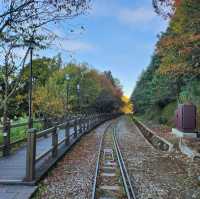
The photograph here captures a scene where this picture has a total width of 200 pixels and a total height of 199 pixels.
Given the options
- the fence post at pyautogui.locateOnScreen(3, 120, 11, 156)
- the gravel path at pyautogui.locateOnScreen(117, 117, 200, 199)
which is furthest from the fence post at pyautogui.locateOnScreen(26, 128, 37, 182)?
the fence post at pyautogui.locateOnScreen(3, 120, 11, 156)

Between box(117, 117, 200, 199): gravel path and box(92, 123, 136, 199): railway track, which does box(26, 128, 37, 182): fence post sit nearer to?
box(92, 123, 136, 199): railway track

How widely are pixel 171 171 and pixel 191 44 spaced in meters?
7.64

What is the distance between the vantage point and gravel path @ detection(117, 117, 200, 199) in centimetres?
859

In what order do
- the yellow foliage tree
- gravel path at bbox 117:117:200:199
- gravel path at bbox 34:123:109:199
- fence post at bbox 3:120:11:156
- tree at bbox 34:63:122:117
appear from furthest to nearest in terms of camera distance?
the yellow foliage tree, tree at bbox 34:63:122:117, fence post at bbox 3:120:11:156, gravel path at bbox 117:117:200:199, gravel path at bbox 34:123:109:199

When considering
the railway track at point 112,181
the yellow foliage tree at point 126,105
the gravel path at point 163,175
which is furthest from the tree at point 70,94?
the yellow foliage tree at point 126,105

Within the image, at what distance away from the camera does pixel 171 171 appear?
1146cm

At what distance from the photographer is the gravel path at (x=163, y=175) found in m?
8.59

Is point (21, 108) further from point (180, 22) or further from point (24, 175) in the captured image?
point (24, 175)

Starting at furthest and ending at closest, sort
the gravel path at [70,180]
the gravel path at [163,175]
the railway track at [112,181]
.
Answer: the gravel path at [163,175]
the railway track at [112,181]
the gravel path at [70,180]

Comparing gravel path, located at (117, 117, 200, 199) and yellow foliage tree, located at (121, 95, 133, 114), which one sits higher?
yellow foliage tree, located at (121, 95, 133, 114)

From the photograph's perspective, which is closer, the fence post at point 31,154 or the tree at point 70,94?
the fence post at point 31,154

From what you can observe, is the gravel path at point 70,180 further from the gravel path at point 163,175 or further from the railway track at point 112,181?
the gravel path at point 163,175

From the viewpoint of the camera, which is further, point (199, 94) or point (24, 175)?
point (199, 94)

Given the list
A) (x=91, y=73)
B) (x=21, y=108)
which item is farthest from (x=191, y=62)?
(x=91, y=73)
